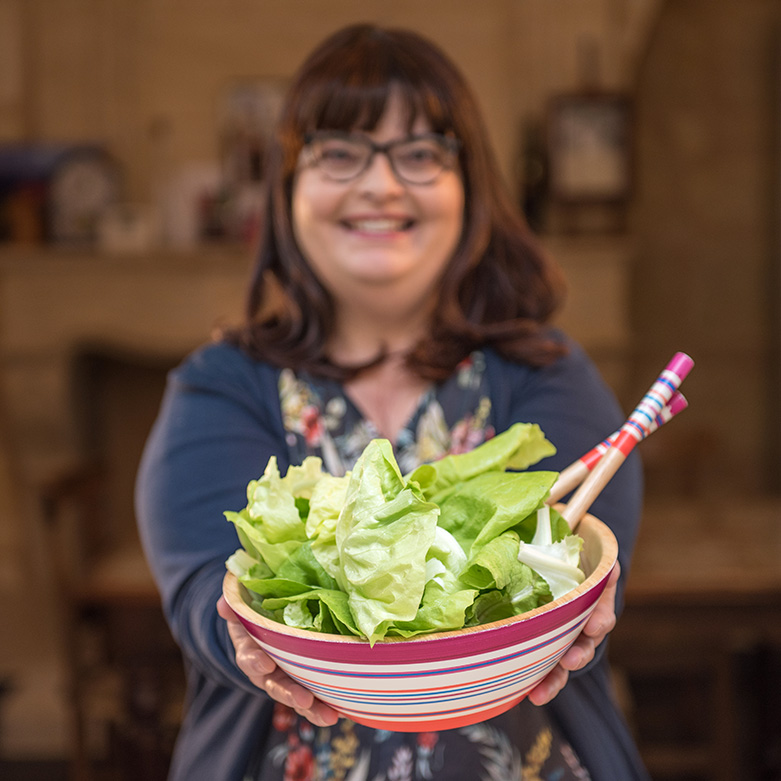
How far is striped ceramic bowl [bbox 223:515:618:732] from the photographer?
0.64 metres

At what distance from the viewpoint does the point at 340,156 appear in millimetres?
1096

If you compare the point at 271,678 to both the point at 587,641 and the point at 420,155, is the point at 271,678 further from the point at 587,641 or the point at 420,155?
the point at 420,155

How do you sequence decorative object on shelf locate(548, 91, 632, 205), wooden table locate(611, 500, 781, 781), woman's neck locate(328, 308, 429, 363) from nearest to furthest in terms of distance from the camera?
woman's neck locate(328, 308, 429, 363) → wooden table locate(611, 500, 781, 781) → decorative object on shelf locate(548, 91, 632, 205)

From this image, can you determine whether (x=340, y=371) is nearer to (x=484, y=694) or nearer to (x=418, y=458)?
(x=418, y=458)

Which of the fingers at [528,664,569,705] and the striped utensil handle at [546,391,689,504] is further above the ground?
the striped utensil handle at [546,391,689,504]

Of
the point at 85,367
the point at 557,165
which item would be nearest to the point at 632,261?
the point at 557,165

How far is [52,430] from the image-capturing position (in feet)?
13.6

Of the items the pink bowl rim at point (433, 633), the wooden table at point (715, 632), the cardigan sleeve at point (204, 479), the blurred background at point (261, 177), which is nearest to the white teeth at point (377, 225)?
the cardigan sleeve at point (204, 479)

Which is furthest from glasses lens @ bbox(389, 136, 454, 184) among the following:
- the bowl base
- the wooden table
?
the wooden table

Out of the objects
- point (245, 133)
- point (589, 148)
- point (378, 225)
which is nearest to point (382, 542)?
point (378, 225)

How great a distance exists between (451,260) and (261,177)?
305 cm

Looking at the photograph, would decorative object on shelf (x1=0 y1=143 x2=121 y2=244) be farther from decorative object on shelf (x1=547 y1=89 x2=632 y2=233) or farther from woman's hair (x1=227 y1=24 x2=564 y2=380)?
woman's hair (x1=227 y1=24 x2=564 y2=380)

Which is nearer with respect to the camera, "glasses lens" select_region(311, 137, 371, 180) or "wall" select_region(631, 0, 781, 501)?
"glasses lens" select_region(311, 137, 371, 180)

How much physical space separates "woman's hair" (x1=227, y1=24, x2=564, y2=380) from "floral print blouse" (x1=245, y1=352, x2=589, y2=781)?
10 cm
